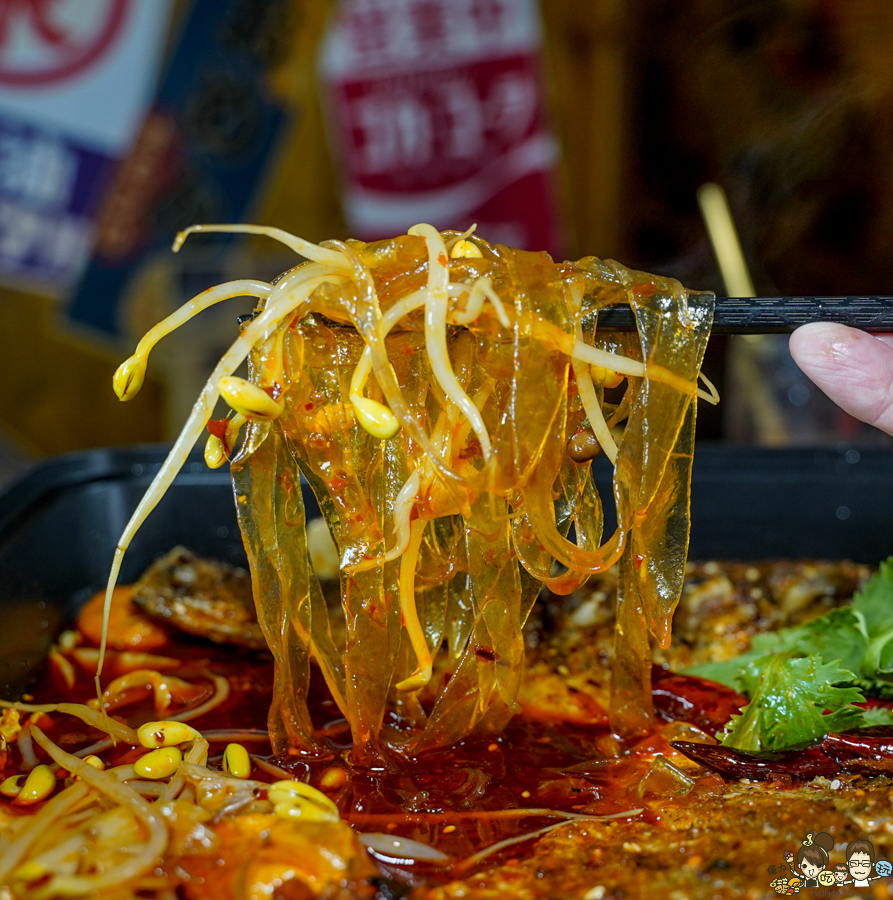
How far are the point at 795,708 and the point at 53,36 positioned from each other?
490cm

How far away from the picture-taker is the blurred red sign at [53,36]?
436 centimetres

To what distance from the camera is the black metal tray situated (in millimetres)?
2451

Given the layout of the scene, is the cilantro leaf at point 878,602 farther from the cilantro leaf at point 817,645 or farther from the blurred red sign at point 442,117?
the blurred red sign at point 442,117

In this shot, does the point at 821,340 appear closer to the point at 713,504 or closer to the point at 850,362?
the point at 850,362

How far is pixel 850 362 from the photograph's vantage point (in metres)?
1.46

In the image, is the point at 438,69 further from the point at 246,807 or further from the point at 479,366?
the point at 246,807

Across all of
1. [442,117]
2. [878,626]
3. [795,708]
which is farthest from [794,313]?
[442,117]

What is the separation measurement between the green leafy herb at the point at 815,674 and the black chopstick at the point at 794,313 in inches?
28.6

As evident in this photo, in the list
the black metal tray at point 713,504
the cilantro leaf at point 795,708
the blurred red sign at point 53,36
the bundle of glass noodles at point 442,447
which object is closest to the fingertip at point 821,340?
the bundle of glass noodles at point 442,447

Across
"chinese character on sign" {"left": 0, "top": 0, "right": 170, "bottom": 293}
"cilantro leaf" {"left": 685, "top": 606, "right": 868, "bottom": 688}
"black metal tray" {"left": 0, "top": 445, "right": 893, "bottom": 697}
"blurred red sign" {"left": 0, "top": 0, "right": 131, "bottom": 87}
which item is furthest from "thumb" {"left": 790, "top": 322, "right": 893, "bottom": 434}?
"blurred red sign" {"left": 0, "top": 0, "right": 131, "bottom": 87}

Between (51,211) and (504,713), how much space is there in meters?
4.22

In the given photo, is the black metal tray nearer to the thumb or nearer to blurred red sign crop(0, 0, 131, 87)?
the thumb

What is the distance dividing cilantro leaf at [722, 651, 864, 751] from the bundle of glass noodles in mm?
221

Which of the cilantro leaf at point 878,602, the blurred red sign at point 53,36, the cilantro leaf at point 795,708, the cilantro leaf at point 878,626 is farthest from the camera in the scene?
the blurred red sign at point 53,36
